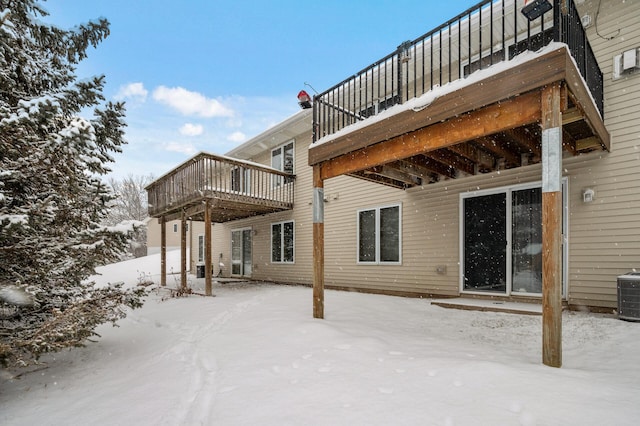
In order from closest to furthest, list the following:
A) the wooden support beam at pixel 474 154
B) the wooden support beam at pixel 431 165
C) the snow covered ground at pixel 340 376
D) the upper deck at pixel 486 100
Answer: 1. the snow covered ground at pixel 340 376
2. the upper deck at pixel 486 100
3. the wooden support beam at pixel 474 154
4. the wooden support beam at pixel 431 165

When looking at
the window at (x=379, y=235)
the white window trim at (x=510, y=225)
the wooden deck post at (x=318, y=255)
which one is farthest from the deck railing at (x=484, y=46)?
the window at (x=379, y=235)

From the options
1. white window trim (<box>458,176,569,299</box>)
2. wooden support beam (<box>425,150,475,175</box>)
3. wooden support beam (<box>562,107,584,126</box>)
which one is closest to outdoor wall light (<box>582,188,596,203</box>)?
white window trim (<box>458,176,569,299</box>)

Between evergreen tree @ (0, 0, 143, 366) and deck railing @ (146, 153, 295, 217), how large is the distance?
3862 mm

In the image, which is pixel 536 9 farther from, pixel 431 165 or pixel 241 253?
pixel 241 253

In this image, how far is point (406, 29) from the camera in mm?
56438

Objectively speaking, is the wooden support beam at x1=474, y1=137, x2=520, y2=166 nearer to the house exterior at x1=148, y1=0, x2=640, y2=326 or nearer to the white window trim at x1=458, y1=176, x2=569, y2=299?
the house exterior at x1=148, y1=0, x2=640, y2=326

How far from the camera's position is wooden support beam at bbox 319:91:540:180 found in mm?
3016

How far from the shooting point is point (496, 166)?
230 inches

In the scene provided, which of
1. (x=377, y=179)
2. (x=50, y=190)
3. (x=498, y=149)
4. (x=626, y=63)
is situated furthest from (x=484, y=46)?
(x=50, y=190)

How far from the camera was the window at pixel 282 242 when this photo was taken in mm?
10836

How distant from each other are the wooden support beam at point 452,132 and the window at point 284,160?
6291 millimetres

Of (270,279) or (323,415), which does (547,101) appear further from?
(270,279)

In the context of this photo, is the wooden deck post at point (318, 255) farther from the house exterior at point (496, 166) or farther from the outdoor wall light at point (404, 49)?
the outdoor wall light at point (404, 49)

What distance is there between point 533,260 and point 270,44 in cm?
3433
